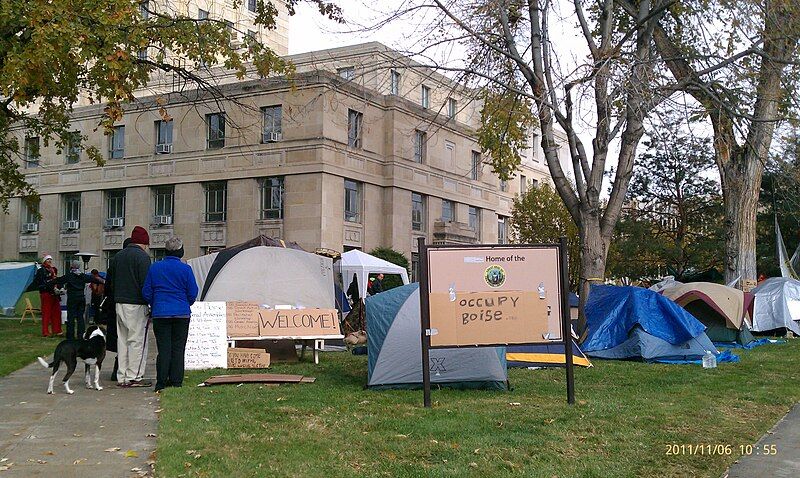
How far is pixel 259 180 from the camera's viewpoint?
41.8m

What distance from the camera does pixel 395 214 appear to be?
44688 millimetres

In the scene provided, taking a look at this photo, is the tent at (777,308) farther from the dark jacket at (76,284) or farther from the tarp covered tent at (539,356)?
the dark jacket at (76,284)

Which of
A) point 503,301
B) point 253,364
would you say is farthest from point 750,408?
point 253,364

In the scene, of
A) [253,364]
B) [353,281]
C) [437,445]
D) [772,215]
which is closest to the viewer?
[437,445]

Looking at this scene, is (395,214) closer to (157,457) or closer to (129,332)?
(129,332)

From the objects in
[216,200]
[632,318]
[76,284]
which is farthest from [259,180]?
[632,318]

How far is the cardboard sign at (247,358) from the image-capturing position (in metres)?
12.2

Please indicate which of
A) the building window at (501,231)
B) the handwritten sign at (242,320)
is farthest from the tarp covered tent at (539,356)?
the building window at (501,231)

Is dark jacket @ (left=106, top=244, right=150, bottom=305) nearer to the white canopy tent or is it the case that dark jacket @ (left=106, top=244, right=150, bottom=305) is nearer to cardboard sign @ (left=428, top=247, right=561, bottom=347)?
cardboard sign @ (left=428, top=247, right=561, bottom=347)

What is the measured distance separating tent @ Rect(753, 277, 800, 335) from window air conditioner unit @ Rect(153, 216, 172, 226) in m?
32.3

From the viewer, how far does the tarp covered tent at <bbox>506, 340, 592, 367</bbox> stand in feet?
41.6

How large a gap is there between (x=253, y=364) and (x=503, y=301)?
5084 millimetres

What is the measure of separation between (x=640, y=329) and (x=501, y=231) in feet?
147
